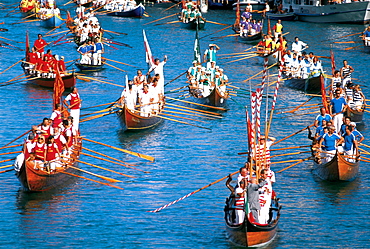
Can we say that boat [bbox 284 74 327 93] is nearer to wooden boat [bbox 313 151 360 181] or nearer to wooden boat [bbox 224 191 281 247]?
wooden boat [bbox 313 151 360 181]

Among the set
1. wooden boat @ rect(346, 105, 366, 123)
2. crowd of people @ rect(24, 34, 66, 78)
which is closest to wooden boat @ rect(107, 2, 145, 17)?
crowd of people @ rect(24, 34, 66, 78)

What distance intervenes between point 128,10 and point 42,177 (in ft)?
178

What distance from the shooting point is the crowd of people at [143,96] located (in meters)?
37.8

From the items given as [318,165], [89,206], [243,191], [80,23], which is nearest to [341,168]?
[318,165]

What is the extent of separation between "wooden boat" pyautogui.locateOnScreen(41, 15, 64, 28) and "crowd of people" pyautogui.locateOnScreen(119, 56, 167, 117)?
37075mm

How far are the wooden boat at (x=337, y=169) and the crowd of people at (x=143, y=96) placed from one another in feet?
33.9

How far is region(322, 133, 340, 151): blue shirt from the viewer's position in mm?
30156

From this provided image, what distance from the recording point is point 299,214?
1102 inches

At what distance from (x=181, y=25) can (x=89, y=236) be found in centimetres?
5171

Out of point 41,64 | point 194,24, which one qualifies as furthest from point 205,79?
point 194,24

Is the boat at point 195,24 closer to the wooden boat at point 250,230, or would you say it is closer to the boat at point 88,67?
the boat at point 88,67

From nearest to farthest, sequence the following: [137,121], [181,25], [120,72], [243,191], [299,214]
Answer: [243,191], [299,214], [137,121], [120,72], [181,25]

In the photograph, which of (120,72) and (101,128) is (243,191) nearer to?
(101,128)

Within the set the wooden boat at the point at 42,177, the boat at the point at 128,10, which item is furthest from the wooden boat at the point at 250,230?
the boat at the point at 128,10
